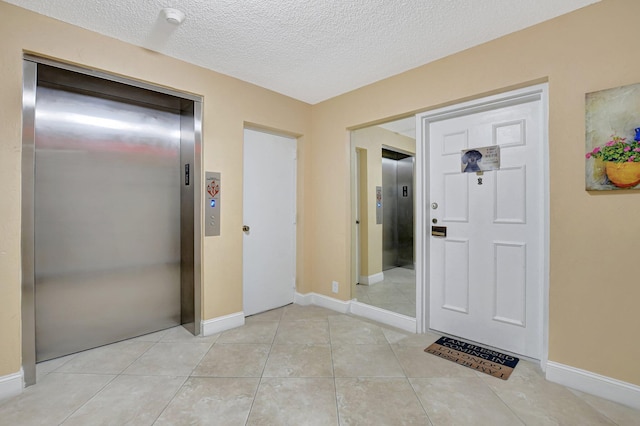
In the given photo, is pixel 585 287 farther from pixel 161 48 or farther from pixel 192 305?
pixel 161 48

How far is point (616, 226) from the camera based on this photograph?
1.79 m

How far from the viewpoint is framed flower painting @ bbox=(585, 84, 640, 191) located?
5.67ft

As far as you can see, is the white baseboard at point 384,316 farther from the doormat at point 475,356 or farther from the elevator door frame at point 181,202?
the elevator door frame at point 181,202

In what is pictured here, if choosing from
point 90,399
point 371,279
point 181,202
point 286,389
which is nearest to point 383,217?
point 371,279

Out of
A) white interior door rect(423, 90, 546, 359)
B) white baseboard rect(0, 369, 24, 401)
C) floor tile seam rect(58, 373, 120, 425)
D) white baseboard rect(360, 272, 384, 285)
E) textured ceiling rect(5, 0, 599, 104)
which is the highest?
textured ceiling rect(5, 0, 599, 104)

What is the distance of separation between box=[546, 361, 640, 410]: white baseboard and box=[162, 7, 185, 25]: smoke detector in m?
3.56

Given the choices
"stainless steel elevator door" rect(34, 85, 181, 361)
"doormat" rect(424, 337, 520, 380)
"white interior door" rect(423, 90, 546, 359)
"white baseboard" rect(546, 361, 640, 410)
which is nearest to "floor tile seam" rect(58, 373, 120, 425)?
"stainless steel elevator door" rect(34, 85, 181, 361)

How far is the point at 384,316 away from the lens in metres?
3.05

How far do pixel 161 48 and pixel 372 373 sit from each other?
123 inches

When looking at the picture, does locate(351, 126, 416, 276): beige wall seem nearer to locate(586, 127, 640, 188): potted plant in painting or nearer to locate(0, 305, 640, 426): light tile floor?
locate(0, 305, 640, 426): light tile floor

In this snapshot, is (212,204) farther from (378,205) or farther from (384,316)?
(378,205)

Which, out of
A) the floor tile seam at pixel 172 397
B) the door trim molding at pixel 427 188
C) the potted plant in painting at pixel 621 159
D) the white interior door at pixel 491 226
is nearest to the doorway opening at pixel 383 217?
the door trim molding at pixel 427 188

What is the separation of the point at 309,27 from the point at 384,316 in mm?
2767

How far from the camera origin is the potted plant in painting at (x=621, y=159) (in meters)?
1.72
